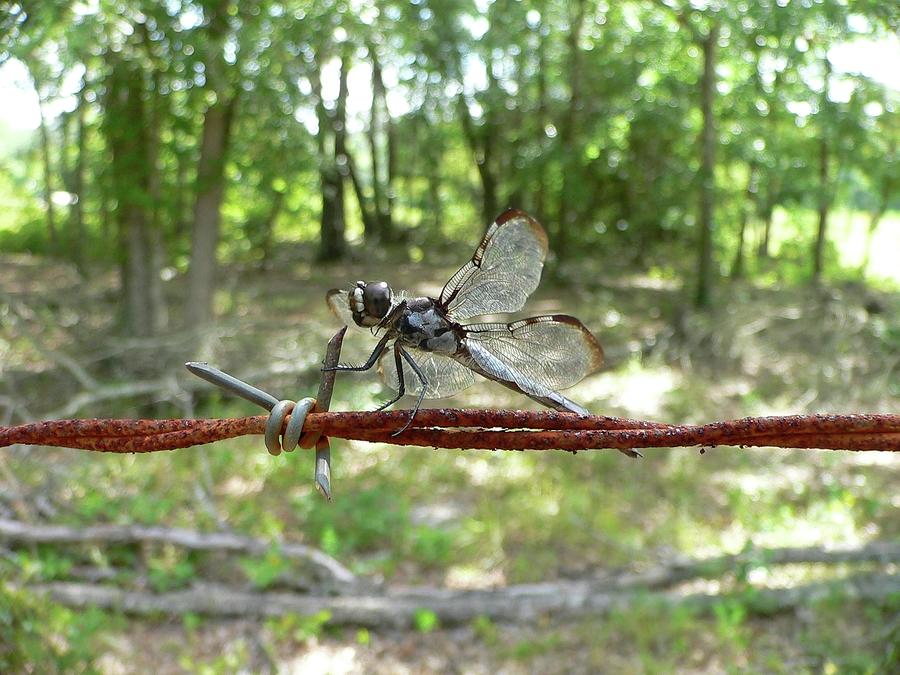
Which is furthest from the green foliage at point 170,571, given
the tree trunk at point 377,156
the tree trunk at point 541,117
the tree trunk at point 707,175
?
the tree trunk at point 377,156

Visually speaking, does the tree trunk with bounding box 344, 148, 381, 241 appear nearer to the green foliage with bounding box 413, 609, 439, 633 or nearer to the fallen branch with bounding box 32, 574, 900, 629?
the fallen branch with bounding box 32, 574, 900, 629

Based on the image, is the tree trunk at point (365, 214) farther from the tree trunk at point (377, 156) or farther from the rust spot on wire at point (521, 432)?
the rust spot on wire at point (521, 432)

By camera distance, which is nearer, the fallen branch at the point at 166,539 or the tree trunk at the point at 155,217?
the fallen branch at the point at 166,539

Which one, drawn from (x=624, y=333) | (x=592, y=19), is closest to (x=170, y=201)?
(x=624, y=333)

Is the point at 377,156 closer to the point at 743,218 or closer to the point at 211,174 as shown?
the point at 743,218

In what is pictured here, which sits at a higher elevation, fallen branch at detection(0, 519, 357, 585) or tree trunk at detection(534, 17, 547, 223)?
tree trunk at detection(534, 17, 547, 223)

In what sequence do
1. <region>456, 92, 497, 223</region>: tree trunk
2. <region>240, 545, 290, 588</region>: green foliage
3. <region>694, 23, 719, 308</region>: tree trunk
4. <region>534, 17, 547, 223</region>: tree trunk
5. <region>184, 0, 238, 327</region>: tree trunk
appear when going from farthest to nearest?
<region>456, 92, 497, 223</region>: tree trunk, <region>534, 17, 547, 223</region>: tree trunk, <region>694, 23, 719, 308</region>: tree trunk, <region>184, 0, 238, 327</region>: tree trunk, <region>240, 545, 290, 588</region>: green foliage

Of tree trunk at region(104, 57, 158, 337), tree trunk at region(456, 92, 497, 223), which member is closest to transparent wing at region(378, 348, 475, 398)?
tree trunk at region(104, 57, 158, 337)


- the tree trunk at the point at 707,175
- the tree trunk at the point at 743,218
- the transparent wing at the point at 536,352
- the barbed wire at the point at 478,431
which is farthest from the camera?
the tree trunk at the point at 743,218
